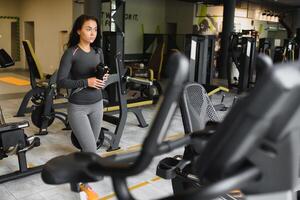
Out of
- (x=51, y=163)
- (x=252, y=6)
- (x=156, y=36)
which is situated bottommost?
(x=51, y=163)

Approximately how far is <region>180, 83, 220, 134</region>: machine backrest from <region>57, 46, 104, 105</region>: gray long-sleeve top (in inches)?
39.3

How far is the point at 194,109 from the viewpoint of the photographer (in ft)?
7.69

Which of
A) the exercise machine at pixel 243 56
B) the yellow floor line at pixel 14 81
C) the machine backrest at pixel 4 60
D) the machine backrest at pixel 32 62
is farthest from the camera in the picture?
the yellow floor line at pixel 14 81

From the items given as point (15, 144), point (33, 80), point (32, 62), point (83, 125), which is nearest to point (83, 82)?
point (83, 125)

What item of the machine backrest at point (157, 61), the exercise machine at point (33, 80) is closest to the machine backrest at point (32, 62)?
the exercise machine at point (33, 80)

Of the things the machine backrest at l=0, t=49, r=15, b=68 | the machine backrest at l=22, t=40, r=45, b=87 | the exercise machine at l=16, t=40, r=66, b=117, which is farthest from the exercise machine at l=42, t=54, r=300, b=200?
the machine backrest at l=22, t=40, r=45, b=87

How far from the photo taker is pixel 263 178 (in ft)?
2.80

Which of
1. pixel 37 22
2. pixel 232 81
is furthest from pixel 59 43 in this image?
pixel 232 81

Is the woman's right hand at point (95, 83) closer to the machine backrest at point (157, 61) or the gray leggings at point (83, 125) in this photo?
the gray leggings at point (83, 125)

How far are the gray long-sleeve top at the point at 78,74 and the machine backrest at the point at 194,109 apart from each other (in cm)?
100

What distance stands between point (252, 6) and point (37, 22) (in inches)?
367

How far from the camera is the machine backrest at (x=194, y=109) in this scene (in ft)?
7.41

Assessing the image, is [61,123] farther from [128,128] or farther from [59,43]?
[59,43]

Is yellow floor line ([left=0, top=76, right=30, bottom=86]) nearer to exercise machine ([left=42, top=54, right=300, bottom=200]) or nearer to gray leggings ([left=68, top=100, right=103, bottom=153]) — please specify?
gray leggings ([left=68, top=100, right=103, bottom=153])
